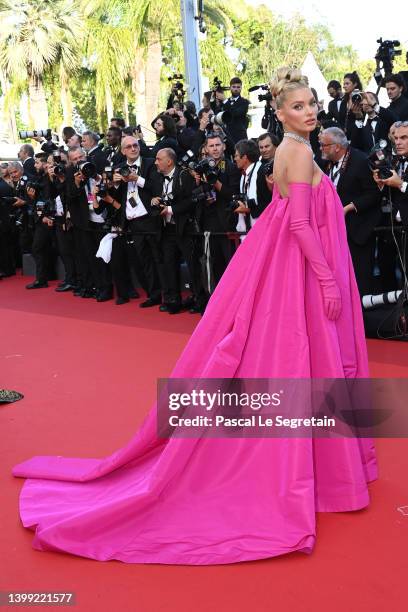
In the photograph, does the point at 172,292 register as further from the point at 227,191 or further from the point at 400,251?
the point at 400,251

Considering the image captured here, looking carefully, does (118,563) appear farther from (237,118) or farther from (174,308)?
(237,118)

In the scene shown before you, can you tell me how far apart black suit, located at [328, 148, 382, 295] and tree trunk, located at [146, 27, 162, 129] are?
57.6 feet

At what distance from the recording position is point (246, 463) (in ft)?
10.3

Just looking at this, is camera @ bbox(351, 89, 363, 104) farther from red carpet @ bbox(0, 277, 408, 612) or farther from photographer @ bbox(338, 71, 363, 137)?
red carpet @ bbox(0, 277, 408, 612)

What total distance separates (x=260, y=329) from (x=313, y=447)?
52cm

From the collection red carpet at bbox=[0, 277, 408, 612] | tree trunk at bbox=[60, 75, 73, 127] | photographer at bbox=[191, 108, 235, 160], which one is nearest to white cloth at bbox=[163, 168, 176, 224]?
photographer at bbox=[191, 108, 235, 160]

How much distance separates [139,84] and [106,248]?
1754 centimetres

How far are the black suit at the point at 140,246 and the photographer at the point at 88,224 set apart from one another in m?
0.30

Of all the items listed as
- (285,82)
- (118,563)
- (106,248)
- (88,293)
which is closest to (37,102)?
(88,293)

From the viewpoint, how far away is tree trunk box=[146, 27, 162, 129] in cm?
2306

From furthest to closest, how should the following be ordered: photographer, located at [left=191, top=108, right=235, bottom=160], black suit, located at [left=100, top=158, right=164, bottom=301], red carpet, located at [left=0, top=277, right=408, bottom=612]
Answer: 1. photographer, located at [left=191, top=108, right=235, bottom=160]
2. black suit, located at [left=100, top=158, right=164, bottom=301]
3. red carpet, located at [left=0, top=277, right=408, bottom=612]

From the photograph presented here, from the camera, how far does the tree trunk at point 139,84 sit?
77.9 ft

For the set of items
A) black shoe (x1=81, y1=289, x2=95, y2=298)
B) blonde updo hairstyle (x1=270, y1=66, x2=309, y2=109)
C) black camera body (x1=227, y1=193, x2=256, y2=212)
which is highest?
blonde updo hairstyle (x1=270, y1=66, x2=309, y2=109)

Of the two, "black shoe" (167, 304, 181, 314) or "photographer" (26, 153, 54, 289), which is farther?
"photographer" (26, 153, 54, 289)
